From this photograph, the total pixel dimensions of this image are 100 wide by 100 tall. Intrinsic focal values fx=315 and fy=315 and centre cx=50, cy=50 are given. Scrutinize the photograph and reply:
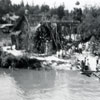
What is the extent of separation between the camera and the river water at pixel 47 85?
27.9m

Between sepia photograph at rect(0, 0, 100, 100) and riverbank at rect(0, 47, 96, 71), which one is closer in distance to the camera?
sepia photograph at rect(0, 0, 100, 100)

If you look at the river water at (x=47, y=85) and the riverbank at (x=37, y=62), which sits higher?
the riverbank at (x=37, y=62)

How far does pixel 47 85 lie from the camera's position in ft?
106

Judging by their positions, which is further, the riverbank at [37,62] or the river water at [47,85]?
the riverbank at [37,62]

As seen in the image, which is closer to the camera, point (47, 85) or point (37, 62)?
point (47, 85)

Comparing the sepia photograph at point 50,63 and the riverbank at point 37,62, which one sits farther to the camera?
the riverbank at point 37,62

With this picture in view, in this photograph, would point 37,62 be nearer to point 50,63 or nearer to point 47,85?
point 50,63

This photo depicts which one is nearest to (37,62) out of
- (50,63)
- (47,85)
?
(50,63)

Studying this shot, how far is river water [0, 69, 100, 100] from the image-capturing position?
91.6 ft

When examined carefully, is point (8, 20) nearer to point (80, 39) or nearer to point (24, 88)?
point (80, 39)

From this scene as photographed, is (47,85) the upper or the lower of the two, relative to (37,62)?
lower

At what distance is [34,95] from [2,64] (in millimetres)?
13995

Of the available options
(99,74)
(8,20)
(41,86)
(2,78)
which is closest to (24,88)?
(41,86)

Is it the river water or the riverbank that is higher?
the riverbank
